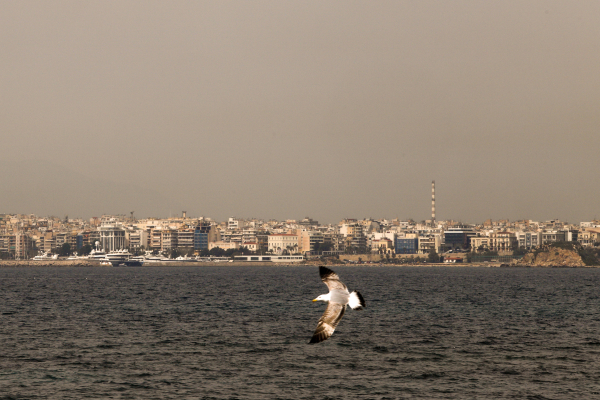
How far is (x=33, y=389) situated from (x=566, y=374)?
17.4 meters

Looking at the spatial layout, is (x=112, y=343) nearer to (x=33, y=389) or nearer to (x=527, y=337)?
(x=33, y=389)

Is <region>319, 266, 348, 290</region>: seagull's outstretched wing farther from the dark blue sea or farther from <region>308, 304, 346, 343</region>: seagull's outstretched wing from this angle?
the dark blue sea

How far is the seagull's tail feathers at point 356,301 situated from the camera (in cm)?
1192

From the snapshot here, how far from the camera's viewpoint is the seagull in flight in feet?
39.4

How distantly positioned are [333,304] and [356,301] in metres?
0.83

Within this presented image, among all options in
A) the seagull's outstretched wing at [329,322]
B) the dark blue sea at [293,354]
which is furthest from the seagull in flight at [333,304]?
the dark blue sea at [293,354]

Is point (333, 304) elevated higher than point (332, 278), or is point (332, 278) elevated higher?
point (332, 278)

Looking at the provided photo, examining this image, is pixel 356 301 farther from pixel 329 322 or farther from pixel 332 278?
pixel 332 278

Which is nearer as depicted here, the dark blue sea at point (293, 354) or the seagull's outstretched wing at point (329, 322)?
the seagull's outstretched wing at point (329, 322)

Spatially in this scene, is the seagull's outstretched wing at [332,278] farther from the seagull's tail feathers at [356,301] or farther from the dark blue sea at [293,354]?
the dark blue sea at [293,354]

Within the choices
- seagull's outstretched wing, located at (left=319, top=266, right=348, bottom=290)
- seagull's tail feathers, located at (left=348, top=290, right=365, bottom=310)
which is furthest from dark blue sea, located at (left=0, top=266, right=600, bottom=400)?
seagull's tail feathers, located at (left=348, top=290, right=365, bottom=310)

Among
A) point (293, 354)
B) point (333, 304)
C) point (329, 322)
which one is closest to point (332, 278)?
point (333, 304)

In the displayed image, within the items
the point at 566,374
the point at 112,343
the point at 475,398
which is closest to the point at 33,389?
the point at 112,343

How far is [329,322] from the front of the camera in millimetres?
12500
